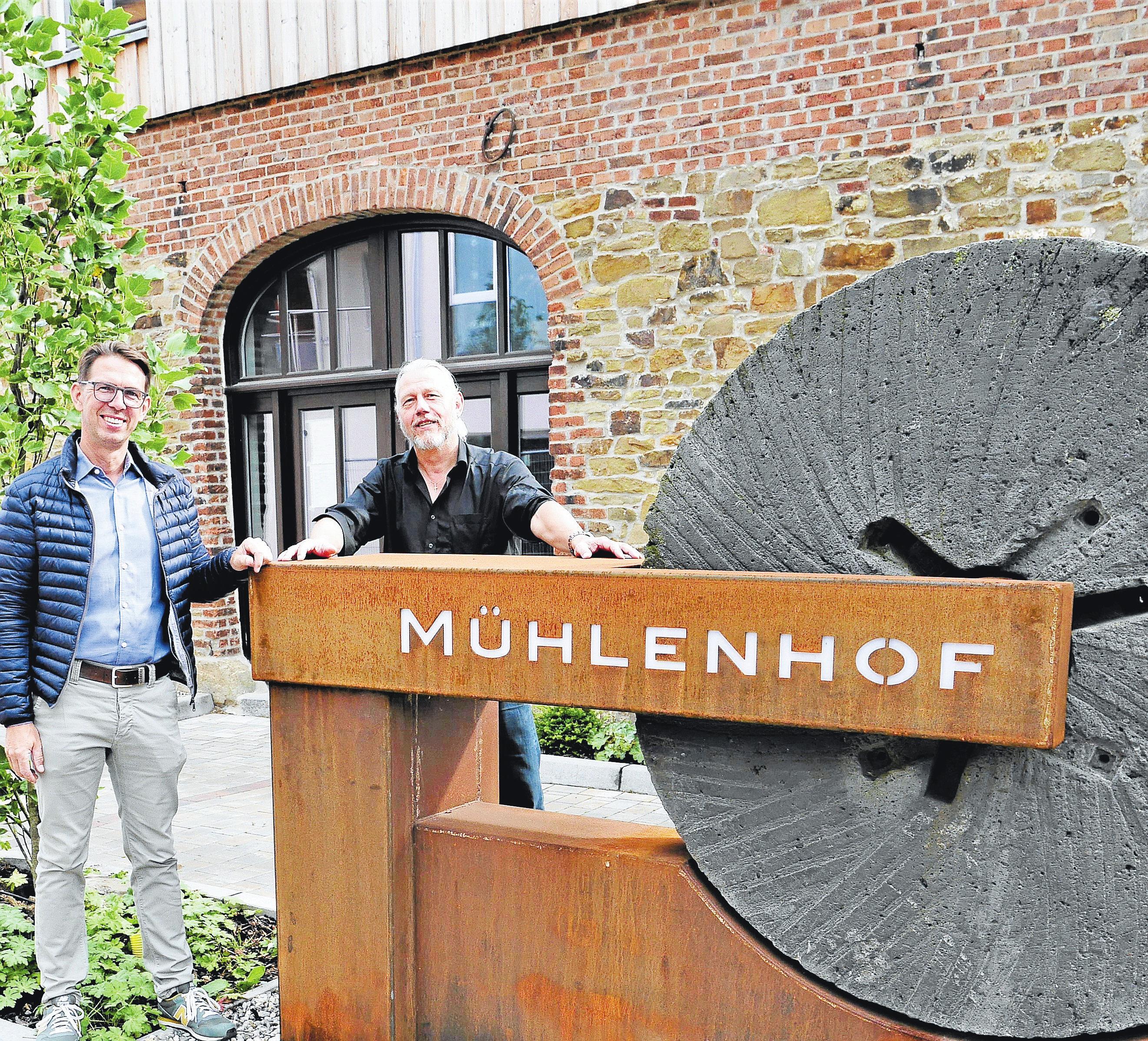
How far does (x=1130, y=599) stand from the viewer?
1372 millimetres

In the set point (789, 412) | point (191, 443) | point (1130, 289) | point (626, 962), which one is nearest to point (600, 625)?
point (789, 412)

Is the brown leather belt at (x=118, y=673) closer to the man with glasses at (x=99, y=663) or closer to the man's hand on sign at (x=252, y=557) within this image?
the man with glasses at (x=99, y=663)

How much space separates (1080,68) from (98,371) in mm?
4544

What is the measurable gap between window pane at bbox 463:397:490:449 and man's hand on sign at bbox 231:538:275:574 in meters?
4.85

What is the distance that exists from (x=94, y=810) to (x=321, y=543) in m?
1.14

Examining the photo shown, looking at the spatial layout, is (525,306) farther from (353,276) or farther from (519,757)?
(519,757)

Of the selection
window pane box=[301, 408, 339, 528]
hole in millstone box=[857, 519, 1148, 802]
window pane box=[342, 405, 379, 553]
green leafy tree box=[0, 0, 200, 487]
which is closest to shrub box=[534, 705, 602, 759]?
window pane box=[342, 405, 379, 553]

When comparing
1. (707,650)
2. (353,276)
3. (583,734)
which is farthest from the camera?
(353,276)

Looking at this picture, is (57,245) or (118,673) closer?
(118,673)

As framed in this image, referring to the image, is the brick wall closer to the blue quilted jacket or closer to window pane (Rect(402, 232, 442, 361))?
window pane (Rect(402, 232, 442, 361))

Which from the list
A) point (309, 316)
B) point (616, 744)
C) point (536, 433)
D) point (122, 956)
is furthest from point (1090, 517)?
point (309, 316)

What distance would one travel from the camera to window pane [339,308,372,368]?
23.8ft

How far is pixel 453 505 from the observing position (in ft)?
9.31

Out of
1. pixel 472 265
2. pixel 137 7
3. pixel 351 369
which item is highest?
pixel 137 7
